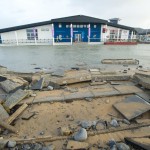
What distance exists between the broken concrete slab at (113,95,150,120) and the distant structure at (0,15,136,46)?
28.9m

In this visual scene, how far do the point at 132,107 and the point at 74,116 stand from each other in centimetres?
142

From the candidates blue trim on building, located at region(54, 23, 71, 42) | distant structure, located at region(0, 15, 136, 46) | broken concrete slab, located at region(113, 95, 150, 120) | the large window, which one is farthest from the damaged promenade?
the large window

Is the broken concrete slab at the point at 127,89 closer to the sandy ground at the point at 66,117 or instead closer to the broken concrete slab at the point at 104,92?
the broken concrete slab at the point at 104,92

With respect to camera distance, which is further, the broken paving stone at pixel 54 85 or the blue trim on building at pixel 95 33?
the blue trim on building at pixel 95 33

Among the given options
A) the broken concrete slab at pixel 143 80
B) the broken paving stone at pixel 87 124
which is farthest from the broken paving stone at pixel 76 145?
the broken concrete slab at pixel 143 80

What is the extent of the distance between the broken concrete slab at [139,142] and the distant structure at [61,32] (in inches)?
1193

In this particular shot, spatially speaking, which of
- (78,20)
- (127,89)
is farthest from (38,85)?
(78,20)

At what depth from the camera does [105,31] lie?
34.6 metres

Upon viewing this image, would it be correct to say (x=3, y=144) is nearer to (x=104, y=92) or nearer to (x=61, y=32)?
(x=104, y=92)

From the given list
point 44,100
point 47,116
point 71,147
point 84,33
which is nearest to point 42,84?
point 44,100

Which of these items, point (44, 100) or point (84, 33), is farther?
point (84, 33)

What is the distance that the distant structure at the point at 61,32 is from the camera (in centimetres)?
3238

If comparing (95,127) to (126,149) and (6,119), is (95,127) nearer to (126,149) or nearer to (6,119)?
(126,149)

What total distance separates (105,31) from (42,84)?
3175 cm
